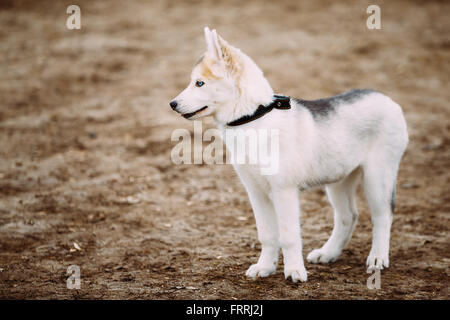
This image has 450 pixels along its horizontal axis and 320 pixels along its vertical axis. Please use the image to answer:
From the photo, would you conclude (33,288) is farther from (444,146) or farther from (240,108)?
(444,146)

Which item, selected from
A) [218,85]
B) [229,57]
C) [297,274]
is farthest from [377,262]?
[229,57]

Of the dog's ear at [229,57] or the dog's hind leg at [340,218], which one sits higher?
the dog's ear at [229,57]

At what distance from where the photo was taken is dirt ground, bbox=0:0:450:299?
4965mm

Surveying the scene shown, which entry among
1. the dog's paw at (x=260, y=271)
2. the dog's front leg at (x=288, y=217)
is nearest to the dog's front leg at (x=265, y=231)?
the dog's paw at (x=260, y=271)

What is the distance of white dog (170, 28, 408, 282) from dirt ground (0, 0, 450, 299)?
350 millimetres

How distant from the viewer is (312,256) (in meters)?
5.26

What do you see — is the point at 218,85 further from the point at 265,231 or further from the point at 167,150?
the point at 167,150

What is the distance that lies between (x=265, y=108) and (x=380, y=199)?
57.3 inches

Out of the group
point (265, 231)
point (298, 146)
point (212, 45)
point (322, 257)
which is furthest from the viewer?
point (322, 257)

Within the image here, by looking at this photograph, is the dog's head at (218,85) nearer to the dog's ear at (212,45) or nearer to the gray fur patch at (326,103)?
the dog's ear at (212,45)

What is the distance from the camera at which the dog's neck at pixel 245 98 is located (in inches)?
176

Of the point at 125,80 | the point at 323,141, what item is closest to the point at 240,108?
the point at 323,141

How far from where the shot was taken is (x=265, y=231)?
15.7ft
